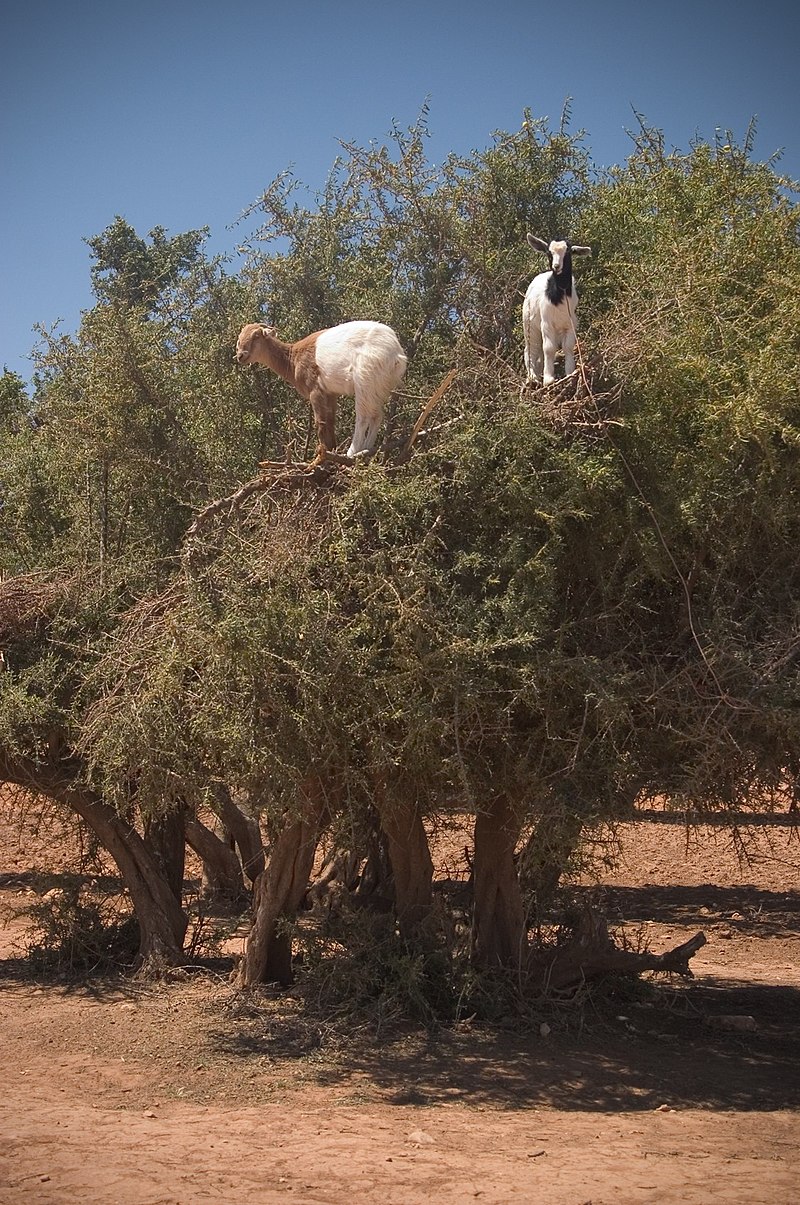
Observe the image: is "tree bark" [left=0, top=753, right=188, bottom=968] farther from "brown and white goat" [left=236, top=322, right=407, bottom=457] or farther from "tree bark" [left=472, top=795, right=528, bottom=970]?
"brown and white goat" [left=236, top=322, right=407, bottom=457]

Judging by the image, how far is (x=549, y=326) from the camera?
27.3 ft

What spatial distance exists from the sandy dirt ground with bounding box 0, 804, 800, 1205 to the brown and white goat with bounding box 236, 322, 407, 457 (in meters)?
3.77

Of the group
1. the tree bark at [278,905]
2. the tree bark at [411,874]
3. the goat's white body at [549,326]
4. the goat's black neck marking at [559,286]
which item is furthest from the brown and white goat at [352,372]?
the tree bark at [411,874]

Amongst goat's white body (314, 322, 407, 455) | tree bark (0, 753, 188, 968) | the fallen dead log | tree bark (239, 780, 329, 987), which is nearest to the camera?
goat's white body (314, 322, 407, 455)

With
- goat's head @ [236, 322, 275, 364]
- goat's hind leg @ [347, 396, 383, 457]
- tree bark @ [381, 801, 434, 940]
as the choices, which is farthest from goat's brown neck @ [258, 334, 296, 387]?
tree bark @ [381, 801, 434, 940]

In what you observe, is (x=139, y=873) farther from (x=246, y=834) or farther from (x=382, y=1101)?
(x=382, y=1101)

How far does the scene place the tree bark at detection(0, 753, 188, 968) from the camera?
36.1ft

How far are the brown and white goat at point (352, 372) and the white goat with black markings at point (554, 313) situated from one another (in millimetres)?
982

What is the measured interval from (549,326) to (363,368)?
4.42 ft

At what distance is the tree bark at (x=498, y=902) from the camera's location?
10.1 meters

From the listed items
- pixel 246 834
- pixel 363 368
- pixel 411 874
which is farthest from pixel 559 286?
pixel 246 834

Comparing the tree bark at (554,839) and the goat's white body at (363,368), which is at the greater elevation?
the goat's white body at (363,368)

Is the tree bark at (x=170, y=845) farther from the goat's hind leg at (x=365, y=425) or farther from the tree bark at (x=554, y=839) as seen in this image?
the goat's hind leg at (x=365, y=425)

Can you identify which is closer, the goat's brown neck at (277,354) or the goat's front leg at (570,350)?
the goat's front leg at (570,350)
